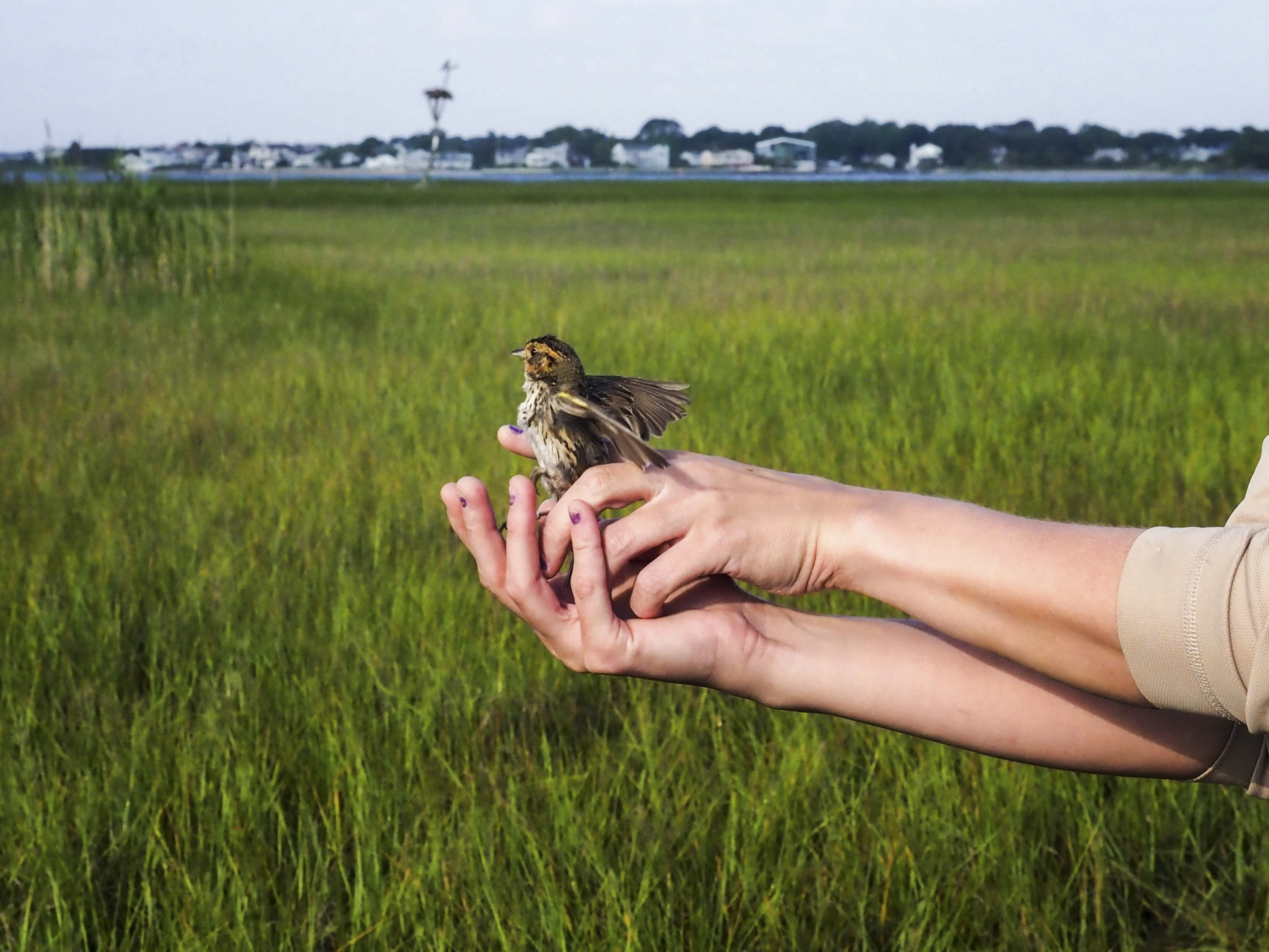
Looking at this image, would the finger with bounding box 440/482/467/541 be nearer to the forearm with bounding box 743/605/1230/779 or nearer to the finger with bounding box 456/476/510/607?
the finger with bounding box 456/476/510/607

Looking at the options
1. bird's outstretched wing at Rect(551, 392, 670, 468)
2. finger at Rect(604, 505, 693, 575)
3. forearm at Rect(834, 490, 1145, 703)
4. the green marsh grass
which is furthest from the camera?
the green marsh grass

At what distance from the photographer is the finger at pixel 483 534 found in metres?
1.69

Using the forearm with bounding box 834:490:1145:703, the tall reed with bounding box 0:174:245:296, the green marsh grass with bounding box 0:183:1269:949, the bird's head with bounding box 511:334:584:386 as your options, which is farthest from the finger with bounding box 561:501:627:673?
the tall reed with bounding box 0:174:245:296

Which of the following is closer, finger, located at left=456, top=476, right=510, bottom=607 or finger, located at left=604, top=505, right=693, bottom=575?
finger, located at left=604, top=505, right=693, bottom=575

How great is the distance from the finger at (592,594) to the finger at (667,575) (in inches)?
1.9

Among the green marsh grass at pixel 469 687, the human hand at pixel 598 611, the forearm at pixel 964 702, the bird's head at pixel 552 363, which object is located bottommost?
the green marsh grass at pixel 469 687

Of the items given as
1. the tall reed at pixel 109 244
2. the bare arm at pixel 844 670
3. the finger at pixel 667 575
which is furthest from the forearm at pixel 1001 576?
the tall reed at pixel 109 244

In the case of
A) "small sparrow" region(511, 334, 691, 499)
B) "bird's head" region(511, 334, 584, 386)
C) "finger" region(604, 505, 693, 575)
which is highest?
"bird's head" region(511, 334, 584, 386)

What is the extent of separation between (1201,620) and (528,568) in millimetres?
894

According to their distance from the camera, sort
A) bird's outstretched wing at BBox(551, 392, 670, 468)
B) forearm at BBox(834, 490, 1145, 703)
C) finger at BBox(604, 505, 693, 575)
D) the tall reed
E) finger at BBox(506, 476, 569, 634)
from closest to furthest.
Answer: forearm at BBox(834, 490, 1145, 703)
bird's outstretched wing at BBox(551, 392, 670, 468)
finger at BBox(604, 505, 693, 575)
finger at BBox(506, 476, 569, 634)
the tall reed

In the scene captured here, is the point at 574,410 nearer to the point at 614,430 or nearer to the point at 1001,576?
the point at 614,430

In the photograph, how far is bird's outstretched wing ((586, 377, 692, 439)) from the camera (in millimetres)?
1793

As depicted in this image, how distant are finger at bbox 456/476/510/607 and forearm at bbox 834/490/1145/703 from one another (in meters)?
0.53

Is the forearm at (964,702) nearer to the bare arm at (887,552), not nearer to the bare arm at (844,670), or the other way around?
the bare arm at (844,670)
